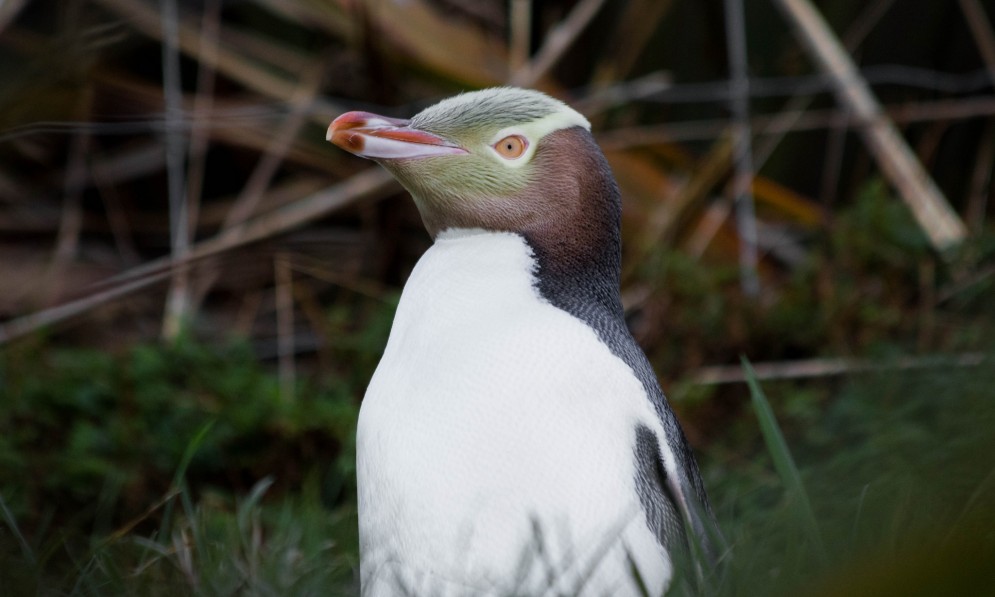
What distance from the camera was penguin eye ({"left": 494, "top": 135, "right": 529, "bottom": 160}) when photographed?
1592mm

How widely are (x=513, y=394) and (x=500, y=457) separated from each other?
85 millimetres

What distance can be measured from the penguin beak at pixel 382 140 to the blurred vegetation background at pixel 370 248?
24.4 inches

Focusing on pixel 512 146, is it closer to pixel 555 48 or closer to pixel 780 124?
pixel 555 48

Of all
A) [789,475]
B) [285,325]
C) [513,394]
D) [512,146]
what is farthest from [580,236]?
[285,325]

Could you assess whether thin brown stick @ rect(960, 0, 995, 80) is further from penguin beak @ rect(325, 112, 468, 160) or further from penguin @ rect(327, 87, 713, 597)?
penguin beak @ rect(325, 112, 468, 160)

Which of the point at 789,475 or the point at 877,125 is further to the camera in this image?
the point at 877,125

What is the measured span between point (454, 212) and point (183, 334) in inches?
60.0

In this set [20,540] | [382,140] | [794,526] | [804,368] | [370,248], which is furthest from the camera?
[370,248]

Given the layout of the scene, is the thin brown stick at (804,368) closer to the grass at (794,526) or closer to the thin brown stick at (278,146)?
the grass at (794,526)

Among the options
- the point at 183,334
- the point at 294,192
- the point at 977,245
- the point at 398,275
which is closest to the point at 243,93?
the point at 294,192

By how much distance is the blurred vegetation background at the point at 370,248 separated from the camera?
8.45ft

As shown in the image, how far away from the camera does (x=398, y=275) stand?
347cm

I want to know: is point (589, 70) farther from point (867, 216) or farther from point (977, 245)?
point (977, 245)

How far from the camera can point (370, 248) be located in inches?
140
